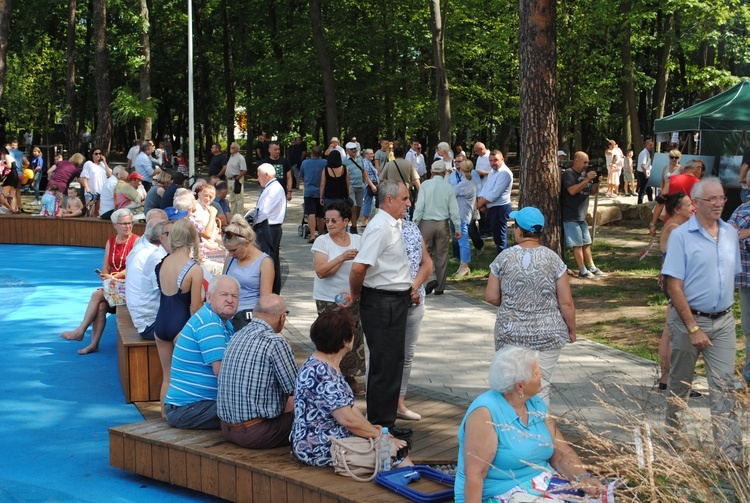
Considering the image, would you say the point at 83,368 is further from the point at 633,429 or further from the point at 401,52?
the point at 401,52

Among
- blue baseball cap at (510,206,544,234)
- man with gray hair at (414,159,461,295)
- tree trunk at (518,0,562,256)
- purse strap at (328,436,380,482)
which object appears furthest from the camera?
tree trunk at (518,0,562,256)

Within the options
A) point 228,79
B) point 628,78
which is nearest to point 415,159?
point 628,78

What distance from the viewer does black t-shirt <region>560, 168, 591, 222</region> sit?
44.4 feet

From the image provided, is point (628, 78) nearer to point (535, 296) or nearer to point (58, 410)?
point (58, 410)

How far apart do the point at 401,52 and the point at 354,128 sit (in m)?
3.97

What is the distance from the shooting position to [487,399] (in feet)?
15.2

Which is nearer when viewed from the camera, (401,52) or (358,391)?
(358,391)

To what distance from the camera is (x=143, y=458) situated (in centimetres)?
644

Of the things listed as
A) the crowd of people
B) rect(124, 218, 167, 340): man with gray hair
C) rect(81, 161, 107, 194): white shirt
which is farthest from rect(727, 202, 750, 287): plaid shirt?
rect(81, 161, 107, 194): white shirt

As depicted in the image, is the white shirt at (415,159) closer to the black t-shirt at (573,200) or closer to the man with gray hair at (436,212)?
the black t-shirt at (573,200)

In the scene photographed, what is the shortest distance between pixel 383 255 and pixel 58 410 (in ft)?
12.1

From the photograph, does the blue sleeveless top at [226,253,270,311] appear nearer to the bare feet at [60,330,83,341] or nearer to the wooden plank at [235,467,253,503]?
the wooden plank at [235,467,253,503]

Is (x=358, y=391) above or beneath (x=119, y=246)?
beneath

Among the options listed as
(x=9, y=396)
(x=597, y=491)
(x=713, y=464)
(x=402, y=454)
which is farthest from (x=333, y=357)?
(x=9, y=396)
